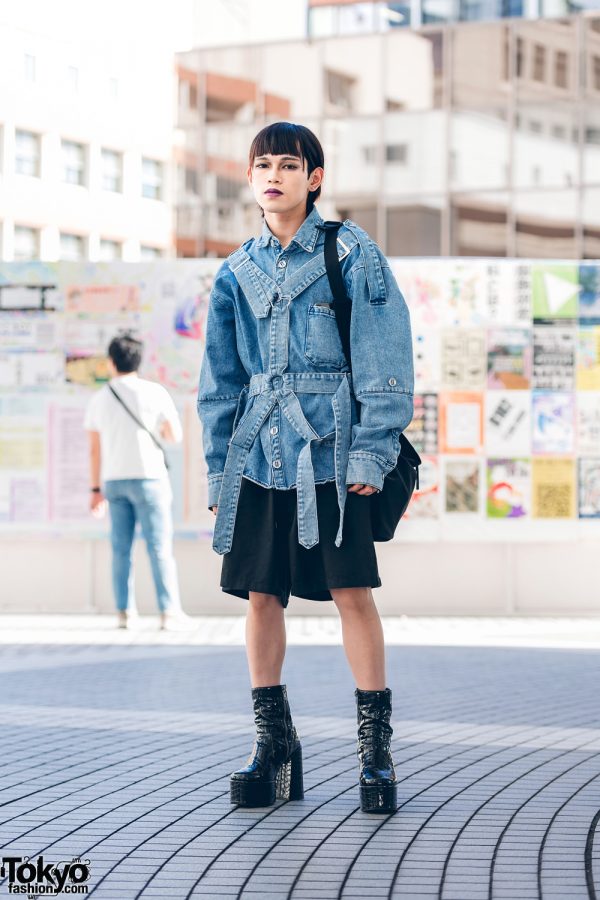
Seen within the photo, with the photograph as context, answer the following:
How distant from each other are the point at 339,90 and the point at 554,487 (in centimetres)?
3160

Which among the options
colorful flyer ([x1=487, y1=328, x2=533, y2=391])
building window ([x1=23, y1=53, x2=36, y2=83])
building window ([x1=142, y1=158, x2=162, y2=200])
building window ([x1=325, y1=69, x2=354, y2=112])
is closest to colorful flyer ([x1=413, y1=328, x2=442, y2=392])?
colorful flyer ([x1=487, y1=328, x2=533, y2=391])

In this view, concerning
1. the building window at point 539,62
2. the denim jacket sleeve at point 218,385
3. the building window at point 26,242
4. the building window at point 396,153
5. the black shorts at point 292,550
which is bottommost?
the black shorts at point 292,550

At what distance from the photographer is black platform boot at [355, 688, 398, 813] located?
15.9 ft

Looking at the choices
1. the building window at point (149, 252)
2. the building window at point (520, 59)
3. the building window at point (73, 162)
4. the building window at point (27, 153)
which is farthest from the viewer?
the building window at point (149, 252)

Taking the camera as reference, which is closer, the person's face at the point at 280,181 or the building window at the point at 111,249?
the person's face at the point at 280,181

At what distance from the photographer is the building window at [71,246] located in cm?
6309

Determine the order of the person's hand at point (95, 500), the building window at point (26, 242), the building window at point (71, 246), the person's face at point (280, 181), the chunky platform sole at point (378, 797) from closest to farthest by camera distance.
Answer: the chunky platform sole at point (378, 797), the person's face at point (280, 181), the person's hand at point (95, 500), the building window at point (26, 242), the building window at point (71, 246)

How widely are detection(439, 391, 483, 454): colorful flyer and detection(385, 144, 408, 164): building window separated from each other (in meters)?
30.2

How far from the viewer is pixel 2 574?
40.0 ft

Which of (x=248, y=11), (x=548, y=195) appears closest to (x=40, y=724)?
(x=548, y=195)

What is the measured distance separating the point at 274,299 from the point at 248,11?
140 feet

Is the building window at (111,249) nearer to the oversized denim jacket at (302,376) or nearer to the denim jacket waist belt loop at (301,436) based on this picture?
the oversized denim jacket at (302,376)

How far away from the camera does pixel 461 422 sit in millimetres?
11844

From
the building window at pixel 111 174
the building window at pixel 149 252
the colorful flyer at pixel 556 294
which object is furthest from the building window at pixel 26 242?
the colorful flyer at pixel 556 294
